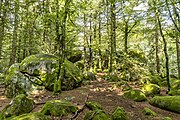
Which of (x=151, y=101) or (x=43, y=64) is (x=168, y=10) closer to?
(x=151, y=101)

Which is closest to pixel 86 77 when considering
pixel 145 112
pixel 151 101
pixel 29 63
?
pixel 29 63

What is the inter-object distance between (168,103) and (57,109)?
508cm

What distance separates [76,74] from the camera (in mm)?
10539

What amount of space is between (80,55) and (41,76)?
32.5 ft

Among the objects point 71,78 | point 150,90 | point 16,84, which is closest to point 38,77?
point 16,84

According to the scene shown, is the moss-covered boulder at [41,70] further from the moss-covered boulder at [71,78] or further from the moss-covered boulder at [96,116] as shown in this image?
the moss-covered boulder at [96,116]

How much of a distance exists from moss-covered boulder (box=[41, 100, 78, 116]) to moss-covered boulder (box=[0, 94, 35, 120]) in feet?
2.37

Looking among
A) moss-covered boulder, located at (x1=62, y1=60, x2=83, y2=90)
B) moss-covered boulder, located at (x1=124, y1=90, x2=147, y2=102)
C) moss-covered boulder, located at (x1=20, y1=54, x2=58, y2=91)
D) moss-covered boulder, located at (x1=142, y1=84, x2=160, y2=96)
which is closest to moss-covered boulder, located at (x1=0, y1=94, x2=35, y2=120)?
moss-covered boulder, located at (x1=20, y1=54, x2=58, y2=91)

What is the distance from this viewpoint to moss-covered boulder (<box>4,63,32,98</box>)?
30.2 feet

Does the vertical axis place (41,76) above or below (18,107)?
above

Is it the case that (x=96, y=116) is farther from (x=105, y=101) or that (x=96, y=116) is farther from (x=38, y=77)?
(x=38, y=77)

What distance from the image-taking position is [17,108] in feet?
21.1

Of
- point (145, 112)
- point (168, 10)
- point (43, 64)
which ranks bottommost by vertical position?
point (145, 112)

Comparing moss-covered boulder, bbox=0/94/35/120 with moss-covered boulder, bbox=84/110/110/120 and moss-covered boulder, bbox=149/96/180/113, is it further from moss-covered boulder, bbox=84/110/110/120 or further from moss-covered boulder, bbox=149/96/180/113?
moss-covered boulder, bbox=149/96/180/113
